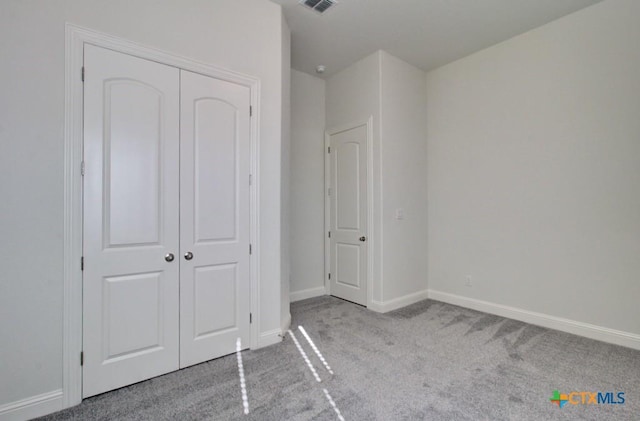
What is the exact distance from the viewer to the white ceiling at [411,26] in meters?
2.91

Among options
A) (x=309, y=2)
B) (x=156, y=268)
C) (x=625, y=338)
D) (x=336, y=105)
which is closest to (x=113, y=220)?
(x=156, y=268)

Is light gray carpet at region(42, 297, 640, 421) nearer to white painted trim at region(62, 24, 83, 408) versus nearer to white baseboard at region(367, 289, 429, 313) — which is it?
white painted trim at region(62, 24, 83, 408)

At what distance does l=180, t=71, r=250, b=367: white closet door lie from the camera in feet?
7.83

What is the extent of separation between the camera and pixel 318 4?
287 centimetres

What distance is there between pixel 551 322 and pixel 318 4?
3.96 meters

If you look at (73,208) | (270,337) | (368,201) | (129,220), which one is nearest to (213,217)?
(129,220)

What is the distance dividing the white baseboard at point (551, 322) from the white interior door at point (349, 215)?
4.02ft

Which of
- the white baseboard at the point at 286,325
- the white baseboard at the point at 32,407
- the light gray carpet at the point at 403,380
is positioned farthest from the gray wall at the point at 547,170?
the white baseboard at the point at 32,407

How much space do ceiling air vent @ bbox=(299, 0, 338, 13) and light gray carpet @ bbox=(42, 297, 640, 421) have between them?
10.4 ft

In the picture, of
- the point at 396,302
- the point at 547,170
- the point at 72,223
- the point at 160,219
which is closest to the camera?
the point at 72,223

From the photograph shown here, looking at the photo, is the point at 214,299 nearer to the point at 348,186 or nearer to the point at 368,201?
the point at 368,201

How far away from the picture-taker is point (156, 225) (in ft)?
7.39

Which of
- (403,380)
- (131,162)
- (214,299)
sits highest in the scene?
(131,162)

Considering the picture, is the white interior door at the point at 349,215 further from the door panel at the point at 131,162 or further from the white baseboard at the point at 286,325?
the door panel at the point at 131,162
